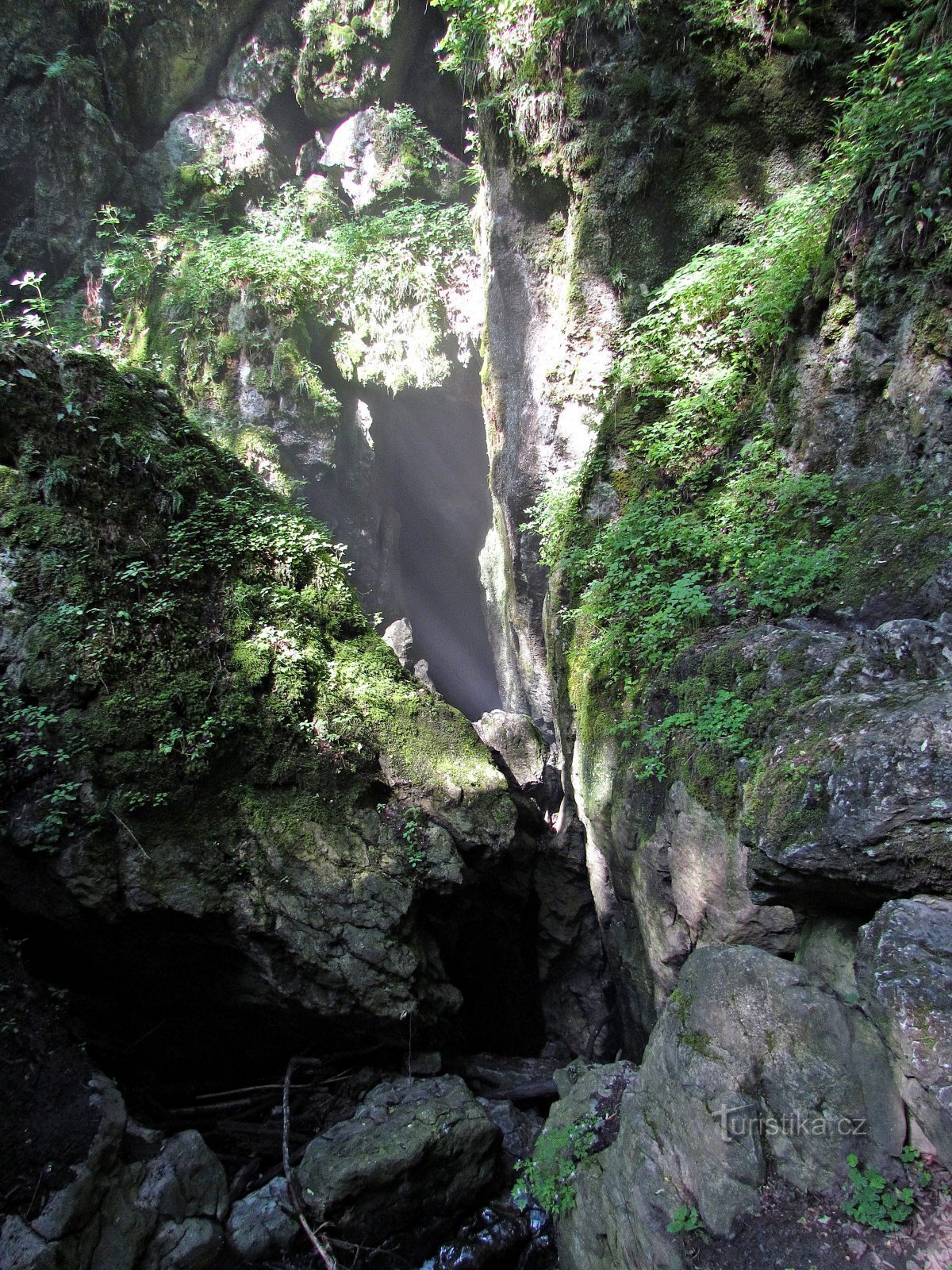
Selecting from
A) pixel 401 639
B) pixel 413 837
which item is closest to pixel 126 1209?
pixel 413 837

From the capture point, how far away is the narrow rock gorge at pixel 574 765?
3137 millimetres

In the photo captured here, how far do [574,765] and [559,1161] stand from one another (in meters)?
3.68

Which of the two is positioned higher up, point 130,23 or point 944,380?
point 130,23

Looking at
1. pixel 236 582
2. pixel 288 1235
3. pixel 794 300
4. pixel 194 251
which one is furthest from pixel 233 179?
pixel 288 1235

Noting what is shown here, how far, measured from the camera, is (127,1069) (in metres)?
5.20

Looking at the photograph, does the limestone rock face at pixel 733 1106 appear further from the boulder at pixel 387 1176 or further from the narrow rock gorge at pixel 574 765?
the boulder at pixel 387 1176

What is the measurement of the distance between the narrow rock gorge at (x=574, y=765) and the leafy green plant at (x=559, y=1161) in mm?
37

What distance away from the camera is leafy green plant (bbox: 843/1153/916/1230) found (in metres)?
2.51

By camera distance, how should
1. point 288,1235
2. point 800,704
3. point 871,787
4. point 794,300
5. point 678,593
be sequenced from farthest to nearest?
point 794,300 → point 678,593 → point 288,1235 → point 800,704 → point 871,787

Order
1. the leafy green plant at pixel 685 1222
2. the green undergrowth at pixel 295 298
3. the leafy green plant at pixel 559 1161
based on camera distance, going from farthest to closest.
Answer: the green undergrowth at pixel 295 298
the leafy green plant at pixel 559 1161
the leafy green plant at pixel 685 1222

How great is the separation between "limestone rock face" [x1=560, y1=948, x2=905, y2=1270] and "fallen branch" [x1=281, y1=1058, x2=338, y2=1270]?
160cm

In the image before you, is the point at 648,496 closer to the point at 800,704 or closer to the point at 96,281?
the point at 800,704

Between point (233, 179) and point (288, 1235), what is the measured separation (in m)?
17.5

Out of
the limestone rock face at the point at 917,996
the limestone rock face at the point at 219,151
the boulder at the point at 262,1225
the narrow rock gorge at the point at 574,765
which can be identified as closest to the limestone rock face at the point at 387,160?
the limestone rock face at the point at 219,151
